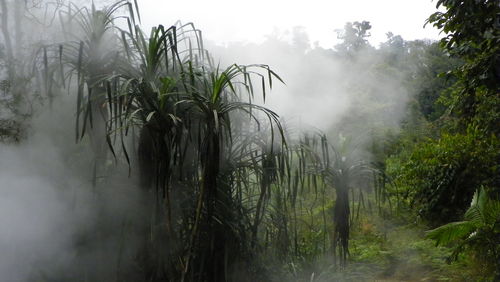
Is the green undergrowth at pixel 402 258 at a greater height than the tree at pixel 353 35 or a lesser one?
lesser

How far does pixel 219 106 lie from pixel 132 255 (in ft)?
4.17

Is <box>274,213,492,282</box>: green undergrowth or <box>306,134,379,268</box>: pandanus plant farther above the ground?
<box>306,134,379,268</box>: pandanus plant

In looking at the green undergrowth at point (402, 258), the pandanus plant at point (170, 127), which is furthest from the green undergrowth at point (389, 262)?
the pandanus plant at point (170, 127)

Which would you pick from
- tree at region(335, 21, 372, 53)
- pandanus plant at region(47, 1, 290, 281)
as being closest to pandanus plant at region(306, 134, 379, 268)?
pandanus plant at region(47, 1, 290, 281)

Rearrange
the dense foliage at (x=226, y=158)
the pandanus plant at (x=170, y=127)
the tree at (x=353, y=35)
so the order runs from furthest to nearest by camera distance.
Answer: the tree at (x=353, y=35), the dense foliage at (x=226, y=158), the pandanus plant at (x=170, y=127)

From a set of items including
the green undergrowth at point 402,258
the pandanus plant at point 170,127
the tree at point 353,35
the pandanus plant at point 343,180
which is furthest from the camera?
the tree at point 353,35

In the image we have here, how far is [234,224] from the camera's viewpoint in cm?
310

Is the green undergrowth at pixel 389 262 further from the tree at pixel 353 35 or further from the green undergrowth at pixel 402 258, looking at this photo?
the tree at pixel 353 35

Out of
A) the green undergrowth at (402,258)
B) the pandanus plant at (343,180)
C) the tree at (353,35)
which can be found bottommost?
the green undergrowth at (402,258)

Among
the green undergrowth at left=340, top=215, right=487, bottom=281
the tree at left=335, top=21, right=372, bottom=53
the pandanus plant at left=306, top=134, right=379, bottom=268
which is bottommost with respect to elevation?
the green undergrowth at left=340, top=215, right=487, bottom=281

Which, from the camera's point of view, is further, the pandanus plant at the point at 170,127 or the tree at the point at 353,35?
the tree at the point at 353,35

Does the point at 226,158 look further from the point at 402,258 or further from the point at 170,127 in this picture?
the point at 402,258

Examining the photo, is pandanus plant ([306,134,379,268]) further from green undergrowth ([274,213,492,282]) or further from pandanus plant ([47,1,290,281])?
pandanus plant ([47,1,290,281])

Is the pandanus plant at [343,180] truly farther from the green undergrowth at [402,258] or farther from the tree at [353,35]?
the tree at [353,35]
